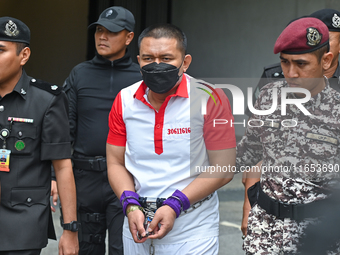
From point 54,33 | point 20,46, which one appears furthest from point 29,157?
point 54,33

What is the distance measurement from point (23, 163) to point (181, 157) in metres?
0.83

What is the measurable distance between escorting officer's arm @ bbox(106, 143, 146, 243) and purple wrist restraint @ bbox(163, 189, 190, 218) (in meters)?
0.15

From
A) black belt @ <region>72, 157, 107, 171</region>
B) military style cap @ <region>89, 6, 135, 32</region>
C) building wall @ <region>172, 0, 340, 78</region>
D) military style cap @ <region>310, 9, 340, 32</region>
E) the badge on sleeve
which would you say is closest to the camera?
the badge on sleeve

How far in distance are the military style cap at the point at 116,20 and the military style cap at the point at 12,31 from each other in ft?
3.45

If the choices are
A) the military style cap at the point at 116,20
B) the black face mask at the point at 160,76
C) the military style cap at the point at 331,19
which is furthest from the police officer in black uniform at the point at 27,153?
the military style cap at the point at 331,19

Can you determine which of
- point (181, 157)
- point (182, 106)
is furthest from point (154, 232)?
point (182, 106)

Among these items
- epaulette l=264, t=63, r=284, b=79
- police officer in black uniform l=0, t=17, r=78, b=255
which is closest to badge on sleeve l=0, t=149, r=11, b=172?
police officer in black uniform l=0, t=17, r=78, b=255

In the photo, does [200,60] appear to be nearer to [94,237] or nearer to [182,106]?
[94,237]

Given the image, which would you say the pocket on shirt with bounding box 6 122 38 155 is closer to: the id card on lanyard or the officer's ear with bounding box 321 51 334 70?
the id card on lanyard

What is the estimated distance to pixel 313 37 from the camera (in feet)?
7.84

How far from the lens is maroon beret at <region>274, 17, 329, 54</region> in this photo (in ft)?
7.78

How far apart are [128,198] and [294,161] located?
81 centimetres

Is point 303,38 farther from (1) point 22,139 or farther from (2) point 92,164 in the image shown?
(2) point 92,164

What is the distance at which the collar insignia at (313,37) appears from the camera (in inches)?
93.6
